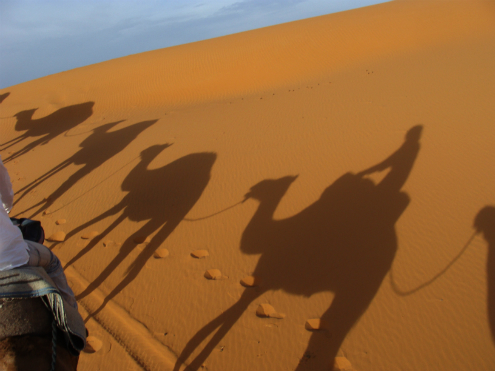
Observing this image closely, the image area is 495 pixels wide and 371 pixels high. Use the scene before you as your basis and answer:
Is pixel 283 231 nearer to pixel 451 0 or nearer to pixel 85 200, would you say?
pixel 85 200

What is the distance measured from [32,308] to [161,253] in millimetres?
3071

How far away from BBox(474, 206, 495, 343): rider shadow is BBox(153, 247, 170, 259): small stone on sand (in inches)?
167

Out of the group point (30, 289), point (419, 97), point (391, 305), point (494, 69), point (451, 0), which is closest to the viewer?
point (30, 289)

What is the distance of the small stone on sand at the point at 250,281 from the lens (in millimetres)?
4320

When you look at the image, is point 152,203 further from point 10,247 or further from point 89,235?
point 10,247

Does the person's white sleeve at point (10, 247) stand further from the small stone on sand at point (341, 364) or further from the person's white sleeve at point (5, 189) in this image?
the small stone on sand at point (341, 364)

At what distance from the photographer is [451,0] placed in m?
17.3

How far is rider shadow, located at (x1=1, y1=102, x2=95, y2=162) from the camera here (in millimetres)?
12684

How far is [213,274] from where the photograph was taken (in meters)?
4.58

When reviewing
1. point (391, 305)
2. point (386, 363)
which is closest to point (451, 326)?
point (391, 305)

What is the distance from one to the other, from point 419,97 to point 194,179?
6.03 metres

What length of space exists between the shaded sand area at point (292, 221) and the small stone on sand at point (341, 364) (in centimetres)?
9

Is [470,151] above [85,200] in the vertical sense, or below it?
above

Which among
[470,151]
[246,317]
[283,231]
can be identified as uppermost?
[470,151]
